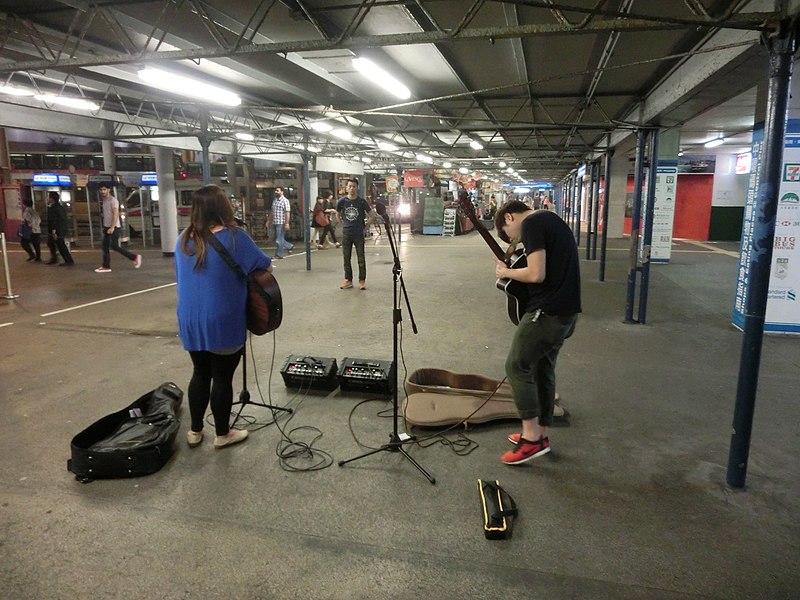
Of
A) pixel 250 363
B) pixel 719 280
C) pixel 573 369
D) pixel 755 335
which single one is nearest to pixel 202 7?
pixel 250 363

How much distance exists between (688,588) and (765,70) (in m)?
4.47

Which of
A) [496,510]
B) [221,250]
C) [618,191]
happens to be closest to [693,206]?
[618,191]

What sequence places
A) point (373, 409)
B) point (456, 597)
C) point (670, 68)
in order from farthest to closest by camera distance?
point (670, 68) → point (373, 409) → point (456, 597)

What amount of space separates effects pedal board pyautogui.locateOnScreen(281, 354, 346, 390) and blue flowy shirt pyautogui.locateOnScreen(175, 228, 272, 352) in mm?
1382

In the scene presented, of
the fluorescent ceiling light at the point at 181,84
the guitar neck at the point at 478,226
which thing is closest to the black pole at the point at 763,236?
the guitar neck at the point at 478,226

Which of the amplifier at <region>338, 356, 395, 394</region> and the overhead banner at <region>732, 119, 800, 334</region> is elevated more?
the overhead banner at <region>732, 119, 800, 334</region>

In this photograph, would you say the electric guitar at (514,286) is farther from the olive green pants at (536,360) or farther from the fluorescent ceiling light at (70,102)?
the fluorescent ceiling light at (70,102)

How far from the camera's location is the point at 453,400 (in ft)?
13.9

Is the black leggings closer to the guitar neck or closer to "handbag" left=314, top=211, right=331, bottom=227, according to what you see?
the guitar neck

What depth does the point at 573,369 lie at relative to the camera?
209 inches

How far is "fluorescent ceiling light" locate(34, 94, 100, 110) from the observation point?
9.18 m

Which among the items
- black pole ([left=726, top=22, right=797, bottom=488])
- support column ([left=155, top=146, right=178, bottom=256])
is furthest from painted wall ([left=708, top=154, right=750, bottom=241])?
black pole ([left=726, top=22, right=797, bottom=488])

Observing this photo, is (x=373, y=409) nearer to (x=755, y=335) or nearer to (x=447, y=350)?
(x=447, y=350)

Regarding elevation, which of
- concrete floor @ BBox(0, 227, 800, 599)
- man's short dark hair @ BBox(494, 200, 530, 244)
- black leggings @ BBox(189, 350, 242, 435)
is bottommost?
concrete floor @ BBox(0, 227, 800, 599)
